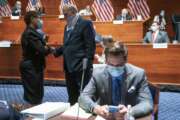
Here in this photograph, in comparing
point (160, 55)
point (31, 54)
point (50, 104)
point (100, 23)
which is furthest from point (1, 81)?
point (50, 104)

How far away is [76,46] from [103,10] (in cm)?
697

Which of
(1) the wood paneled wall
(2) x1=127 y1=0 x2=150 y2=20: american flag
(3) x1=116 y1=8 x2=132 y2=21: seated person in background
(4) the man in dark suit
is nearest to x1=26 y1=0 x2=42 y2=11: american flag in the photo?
(1) the wood paneled wall

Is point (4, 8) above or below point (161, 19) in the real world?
above

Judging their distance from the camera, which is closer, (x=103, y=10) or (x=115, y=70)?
(x=115, y=70)

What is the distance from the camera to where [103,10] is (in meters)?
11.7

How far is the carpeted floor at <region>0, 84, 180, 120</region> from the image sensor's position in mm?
6062

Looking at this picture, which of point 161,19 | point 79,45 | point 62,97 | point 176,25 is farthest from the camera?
point 161,19

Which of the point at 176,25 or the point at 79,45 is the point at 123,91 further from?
the point at 176,25

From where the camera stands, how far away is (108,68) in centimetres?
274

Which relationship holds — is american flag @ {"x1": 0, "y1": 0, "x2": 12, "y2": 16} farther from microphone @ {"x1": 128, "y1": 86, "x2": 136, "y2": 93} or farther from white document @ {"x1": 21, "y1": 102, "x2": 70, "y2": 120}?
microphone @ {"x1": 128, "y1": 86, "x2": 136, "y2": 93}

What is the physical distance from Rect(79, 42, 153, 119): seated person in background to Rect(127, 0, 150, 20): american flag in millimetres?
8577

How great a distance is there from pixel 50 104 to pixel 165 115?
342cm

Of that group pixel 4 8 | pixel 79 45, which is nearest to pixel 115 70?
pixel 79 45

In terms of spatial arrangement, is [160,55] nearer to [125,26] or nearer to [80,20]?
Answer: [125,26]
